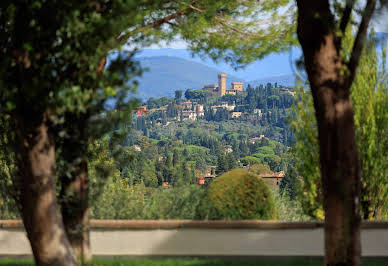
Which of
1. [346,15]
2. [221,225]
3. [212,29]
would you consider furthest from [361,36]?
[212,29]

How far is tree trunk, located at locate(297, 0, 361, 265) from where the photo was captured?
5.41 meters

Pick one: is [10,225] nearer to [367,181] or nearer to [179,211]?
[179,211]

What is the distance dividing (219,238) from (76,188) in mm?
2402

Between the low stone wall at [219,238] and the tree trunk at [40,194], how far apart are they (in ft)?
9.69

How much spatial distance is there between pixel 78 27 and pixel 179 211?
199 inches

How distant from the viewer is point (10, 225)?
8.56 metres

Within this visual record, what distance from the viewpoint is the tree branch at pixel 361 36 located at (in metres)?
5.41

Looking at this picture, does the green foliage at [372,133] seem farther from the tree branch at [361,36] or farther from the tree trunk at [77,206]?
the tree trunk at [77,206]

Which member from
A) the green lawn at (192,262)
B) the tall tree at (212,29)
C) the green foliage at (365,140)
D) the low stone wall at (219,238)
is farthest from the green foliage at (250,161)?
the green lawn at (192,262)

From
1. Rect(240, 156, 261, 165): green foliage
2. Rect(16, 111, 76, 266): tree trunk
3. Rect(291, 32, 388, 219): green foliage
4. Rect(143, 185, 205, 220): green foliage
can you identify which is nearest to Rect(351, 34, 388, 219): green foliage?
Rect(291, 32, 388, 219): green foliage

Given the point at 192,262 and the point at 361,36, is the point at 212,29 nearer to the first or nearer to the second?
the point at 192,262

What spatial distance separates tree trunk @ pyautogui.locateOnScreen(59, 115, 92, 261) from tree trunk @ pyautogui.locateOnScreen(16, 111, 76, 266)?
A: 558mm

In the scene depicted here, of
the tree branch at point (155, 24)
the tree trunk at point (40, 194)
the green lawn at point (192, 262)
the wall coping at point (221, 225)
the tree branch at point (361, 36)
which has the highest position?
the tree branch at point (155, 24)

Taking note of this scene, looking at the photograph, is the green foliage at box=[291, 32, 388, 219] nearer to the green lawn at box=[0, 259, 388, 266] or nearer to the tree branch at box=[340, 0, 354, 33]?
the green lawn at box=[0, 259, 388, 266]
